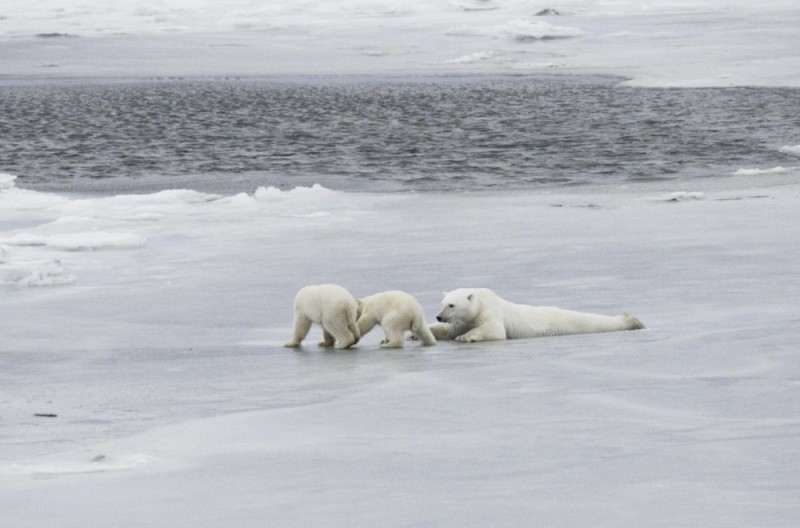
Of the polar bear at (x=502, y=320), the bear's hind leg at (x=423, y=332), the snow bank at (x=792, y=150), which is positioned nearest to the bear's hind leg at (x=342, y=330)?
the bear's hind leg at (x=423, y=332)

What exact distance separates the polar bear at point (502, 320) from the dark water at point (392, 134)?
8600 mm

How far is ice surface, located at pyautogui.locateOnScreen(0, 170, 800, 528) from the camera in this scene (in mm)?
3701

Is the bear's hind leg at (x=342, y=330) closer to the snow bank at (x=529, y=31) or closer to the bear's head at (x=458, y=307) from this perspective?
the bear's head at (x=458, y=307)

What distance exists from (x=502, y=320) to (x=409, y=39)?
33.0 meters

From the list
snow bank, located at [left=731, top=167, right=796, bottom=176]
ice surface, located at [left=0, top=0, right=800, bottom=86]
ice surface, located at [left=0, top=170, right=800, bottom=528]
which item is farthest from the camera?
ice surface, located at [left=0, top=0, right=800, bottom=86]

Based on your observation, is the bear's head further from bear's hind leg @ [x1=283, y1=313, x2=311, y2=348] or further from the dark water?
the dark water

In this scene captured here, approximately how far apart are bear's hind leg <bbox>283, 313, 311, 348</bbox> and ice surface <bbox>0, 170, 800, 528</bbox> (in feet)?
0.17

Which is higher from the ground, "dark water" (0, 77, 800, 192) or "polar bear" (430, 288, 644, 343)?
"polar bear" (430, 288, 644, 343)

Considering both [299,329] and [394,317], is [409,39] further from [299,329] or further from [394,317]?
[394,317]

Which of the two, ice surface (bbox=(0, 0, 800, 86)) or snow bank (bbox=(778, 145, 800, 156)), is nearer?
snow bank (bbox=(778, 145, 800, 156))

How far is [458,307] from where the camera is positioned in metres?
6.53

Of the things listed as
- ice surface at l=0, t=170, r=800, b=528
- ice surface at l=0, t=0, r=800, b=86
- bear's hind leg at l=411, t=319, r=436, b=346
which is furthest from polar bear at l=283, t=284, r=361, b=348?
ice surface at l=0, t=0, r=800, b=86

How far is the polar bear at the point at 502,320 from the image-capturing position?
6555 millimetres

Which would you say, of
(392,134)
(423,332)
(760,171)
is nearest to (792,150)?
(760,171)
